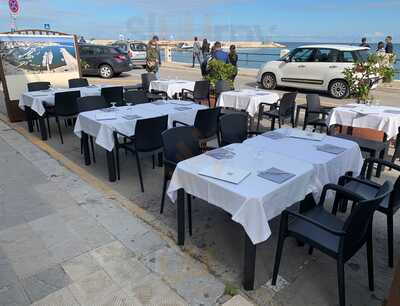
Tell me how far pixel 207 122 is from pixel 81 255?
Result: 7.79 feet

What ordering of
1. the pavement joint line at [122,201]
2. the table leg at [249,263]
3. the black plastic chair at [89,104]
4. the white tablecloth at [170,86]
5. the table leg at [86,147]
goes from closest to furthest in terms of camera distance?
1. the table leg at [249,263]
2. the pavement joint line at [122,201]
3. the table leg at [86,147]
4. the black plastic chair at [89,104]
5. the white tablecloth at [170,86]

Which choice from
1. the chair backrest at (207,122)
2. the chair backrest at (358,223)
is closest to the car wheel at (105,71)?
the chair backrest at (207,122)

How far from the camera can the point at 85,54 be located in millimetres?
14023

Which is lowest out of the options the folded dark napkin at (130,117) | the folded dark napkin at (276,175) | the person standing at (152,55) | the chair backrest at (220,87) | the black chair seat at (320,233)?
the black chair seat at (320,233)

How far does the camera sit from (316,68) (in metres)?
Answer: 9.62

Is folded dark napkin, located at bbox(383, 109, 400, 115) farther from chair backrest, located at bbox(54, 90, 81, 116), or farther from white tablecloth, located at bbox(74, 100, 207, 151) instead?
chair backrest, located at bbox(54, 90, 81, 116)

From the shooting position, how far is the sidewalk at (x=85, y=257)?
2268 mm

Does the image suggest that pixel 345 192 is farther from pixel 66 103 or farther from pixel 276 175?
pixel 66 103

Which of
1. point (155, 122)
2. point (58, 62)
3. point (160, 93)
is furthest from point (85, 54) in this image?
point (155, 122)

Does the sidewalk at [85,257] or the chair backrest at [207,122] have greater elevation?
the chair backrest at [207,122]

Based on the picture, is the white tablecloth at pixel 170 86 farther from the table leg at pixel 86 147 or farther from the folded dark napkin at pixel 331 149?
the folded dark napkin at pixel 331 149

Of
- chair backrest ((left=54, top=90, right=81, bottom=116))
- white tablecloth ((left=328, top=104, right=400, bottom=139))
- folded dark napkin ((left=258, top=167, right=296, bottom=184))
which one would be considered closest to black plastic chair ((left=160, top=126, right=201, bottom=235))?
folded dark napkin ((left=258, top=167, right=296, bottom=184))

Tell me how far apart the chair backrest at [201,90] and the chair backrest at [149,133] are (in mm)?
3053

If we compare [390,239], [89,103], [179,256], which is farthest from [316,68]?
[179,256]
